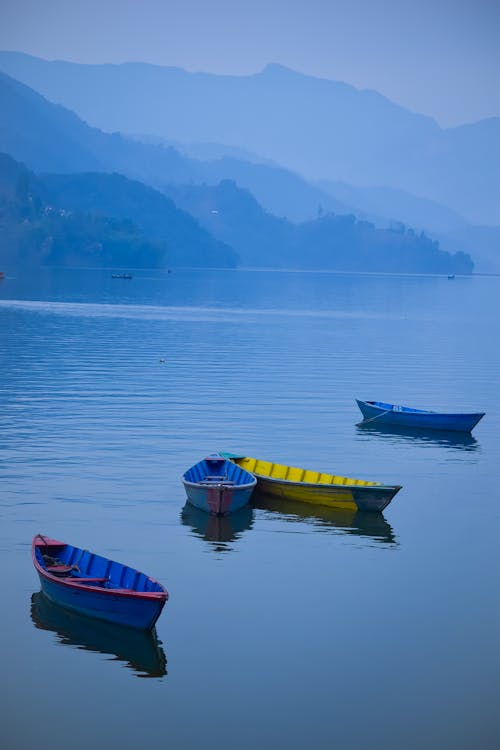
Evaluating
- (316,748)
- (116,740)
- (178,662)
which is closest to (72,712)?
(116,740)

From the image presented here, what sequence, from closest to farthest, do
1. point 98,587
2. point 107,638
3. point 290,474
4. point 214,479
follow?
1. point 98,587
2. point 107,638
3. point 214,479
4. point 290,474

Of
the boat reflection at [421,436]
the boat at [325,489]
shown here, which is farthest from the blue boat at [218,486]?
the boat reflection at [421,436]

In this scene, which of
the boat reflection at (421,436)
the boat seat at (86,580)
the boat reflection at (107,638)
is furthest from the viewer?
the boat reflection at (421,436)

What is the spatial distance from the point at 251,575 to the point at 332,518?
696cm

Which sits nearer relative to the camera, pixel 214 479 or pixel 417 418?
pixel 214 479

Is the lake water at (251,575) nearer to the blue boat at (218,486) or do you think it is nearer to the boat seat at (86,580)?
the blue boat at (218,486)

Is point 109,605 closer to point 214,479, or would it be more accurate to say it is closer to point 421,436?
point 214,479

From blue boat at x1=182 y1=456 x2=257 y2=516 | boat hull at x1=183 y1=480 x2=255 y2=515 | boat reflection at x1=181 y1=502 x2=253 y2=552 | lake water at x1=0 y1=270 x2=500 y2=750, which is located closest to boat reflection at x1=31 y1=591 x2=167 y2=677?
lake water at x1=0 y1=270 x2=500 y2=750

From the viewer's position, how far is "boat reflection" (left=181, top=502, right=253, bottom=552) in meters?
34.6

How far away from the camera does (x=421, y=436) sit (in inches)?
2159

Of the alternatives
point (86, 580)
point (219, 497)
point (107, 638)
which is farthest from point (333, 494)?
point (107, 638)

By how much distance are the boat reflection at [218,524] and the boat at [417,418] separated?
1892 centimetres

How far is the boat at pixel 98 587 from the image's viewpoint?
25406 millimetres

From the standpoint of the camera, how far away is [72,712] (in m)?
22.8
